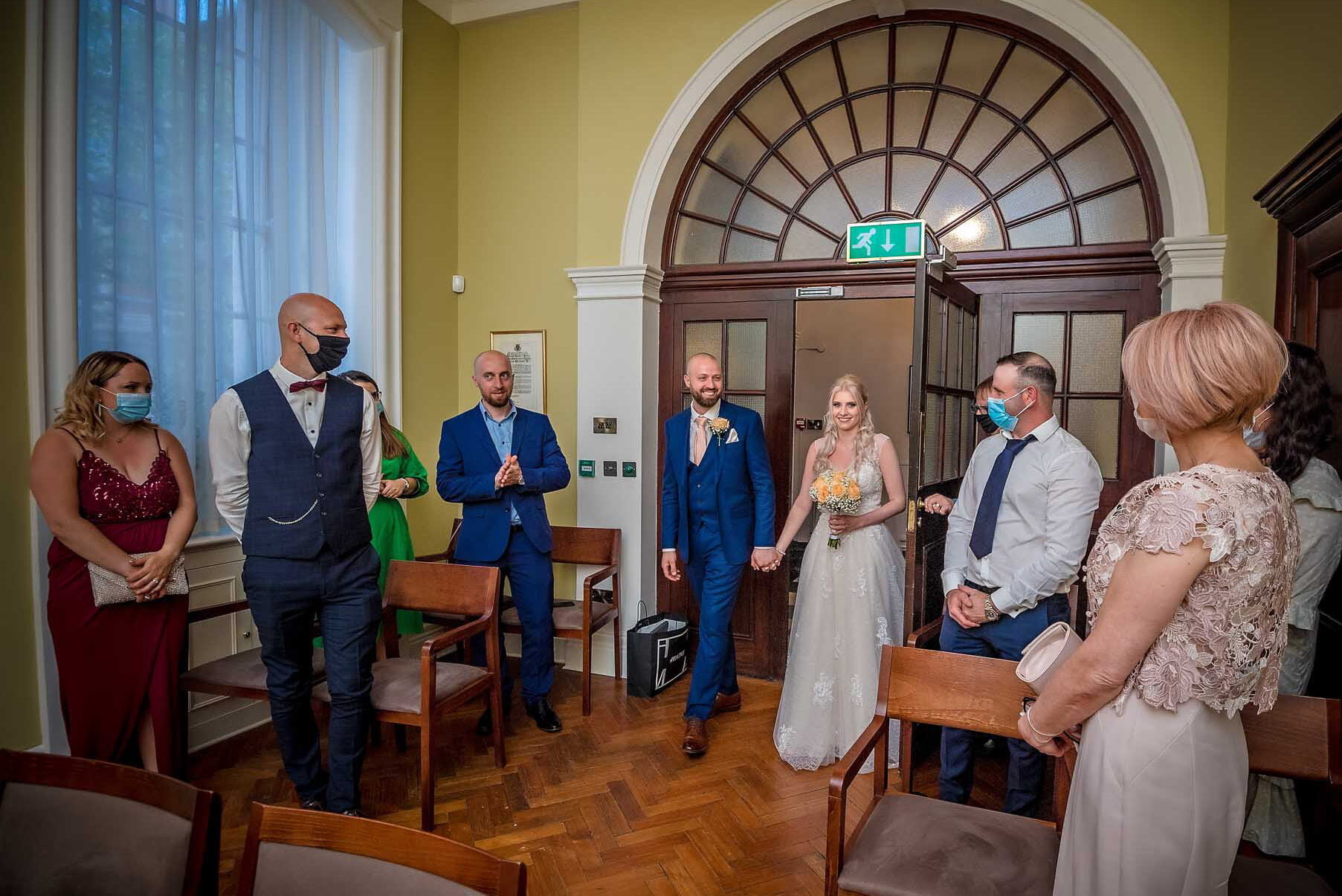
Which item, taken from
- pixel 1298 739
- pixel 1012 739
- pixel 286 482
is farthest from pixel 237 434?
pixel 1298 739

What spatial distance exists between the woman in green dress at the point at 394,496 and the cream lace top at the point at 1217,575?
128 inches

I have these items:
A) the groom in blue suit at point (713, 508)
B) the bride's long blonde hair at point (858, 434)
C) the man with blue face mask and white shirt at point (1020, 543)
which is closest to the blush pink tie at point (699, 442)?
the groom in blue suit at point (713, 508)

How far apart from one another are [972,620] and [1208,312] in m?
1.60

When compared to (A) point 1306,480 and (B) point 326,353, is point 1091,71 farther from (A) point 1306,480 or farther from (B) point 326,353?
(B) point 326,353

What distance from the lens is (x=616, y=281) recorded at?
15.2ft

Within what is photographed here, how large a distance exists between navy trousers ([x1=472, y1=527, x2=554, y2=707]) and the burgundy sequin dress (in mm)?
1260

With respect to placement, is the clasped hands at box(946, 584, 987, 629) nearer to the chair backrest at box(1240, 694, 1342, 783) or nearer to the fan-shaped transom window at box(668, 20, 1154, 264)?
the chair backrest at box(1240, 694, 1342, 783)

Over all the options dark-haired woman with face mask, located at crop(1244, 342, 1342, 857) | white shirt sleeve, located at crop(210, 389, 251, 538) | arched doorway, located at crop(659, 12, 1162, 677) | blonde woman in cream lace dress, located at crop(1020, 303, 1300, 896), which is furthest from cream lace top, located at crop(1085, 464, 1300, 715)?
white shirt sleeve, located at crop(210, 389, 251, 538)

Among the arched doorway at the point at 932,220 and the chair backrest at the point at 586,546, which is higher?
the arched doorway at the point at 932,220

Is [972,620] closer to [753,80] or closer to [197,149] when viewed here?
[753,80]

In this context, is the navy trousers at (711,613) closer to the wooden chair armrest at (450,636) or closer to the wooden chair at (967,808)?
the wooden chair armrest at (450,636)

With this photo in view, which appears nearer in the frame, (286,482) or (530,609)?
(286,482)

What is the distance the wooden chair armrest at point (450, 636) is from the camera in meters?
2.88

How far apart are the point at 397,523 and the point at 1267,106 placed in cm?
422
